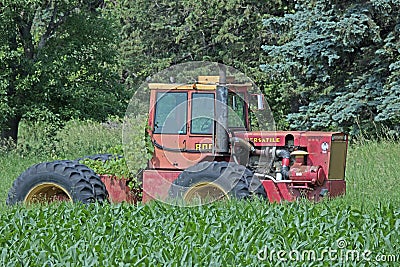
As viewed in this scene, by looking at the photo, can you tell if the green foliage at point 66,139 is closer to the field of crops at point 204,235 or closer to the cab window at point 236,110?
the cab window at point 236,110

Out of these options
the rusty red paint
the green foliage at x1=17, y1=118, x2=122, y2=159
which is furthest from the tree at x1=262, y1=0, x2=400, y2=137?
the rusty red paint

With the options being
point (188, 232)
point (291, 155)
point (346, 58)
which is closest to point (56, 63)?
point (346, 58)

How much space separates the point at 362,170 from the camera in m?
15.4

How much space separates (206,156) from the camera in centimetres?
1154

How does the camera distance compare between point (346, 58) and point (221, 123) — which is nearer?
point (221, 123)

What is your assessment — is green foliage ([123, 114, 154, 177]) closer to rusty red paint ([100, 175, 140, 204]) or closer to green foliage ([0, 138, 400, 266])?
rusty red paint ([100, 175, 140, 204])

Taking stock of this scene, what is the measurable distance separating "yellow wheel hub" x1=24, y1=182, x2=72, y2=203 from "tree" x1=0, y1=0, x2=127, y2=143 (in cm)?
863

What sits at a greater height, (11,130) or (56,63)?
(56,63)

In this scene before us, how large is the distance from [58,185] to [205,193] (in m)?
2.09

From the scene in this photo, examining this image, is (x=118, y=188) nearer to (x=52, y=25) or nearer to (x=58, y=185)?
(x=58, y=185)

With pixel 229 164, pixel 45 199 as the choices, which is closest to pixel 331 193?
pixel 229 164

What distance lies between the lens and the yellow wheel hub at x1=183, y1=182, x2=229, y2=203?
10930 millimetres

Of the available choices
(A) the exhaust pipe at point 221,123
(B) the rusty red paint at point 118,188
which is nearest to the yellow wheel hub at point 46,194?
(B) the rusty red paint at point 118,188

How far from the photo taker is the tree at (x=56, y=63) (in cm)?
2050
